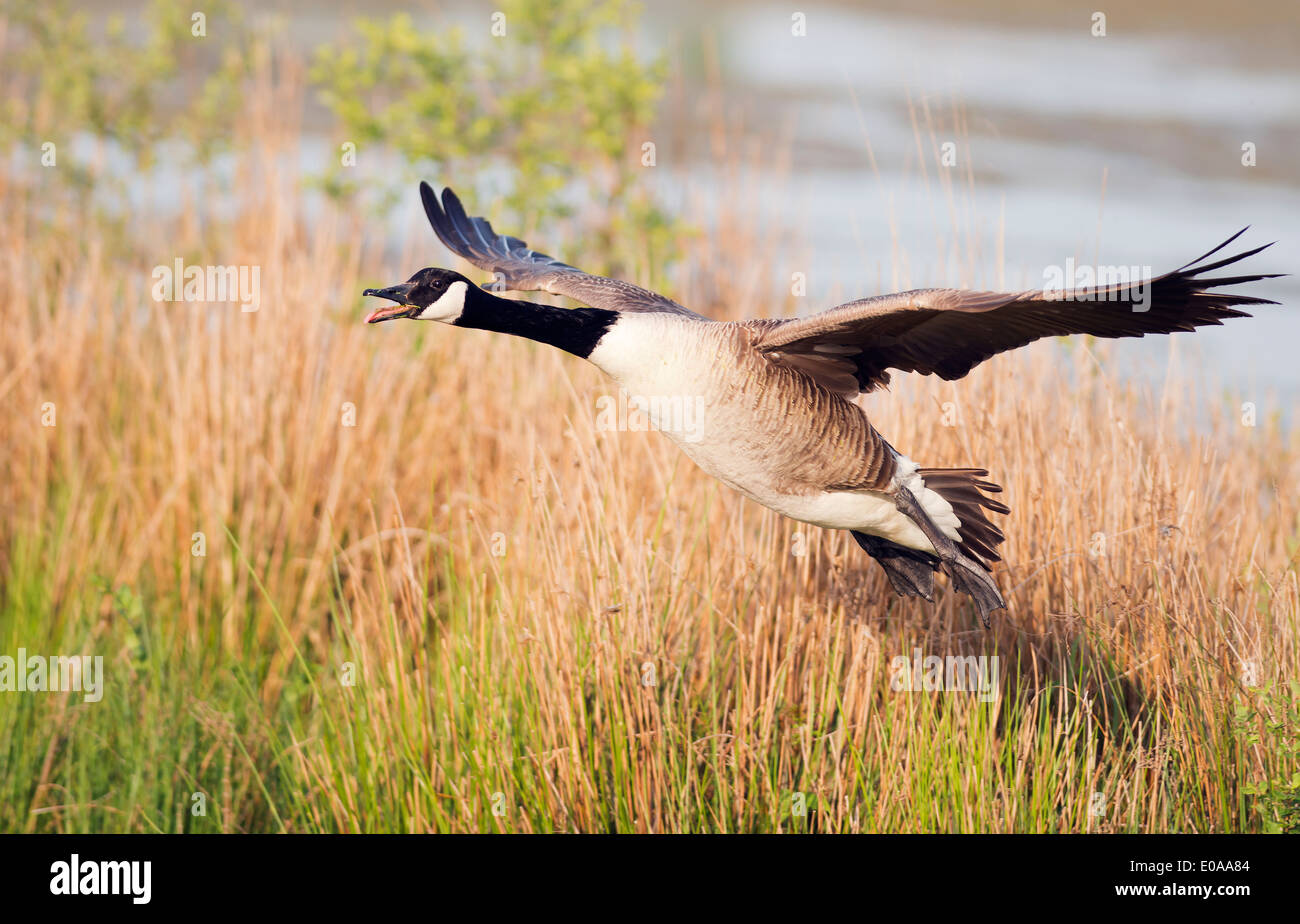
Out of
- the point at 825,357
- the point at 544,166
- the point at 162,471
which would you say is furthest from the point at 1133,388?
the point at 162,471

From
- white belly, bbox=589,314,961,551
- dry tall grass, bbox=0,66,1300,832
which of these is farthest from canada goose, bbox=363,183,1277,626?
dry tall grass, bbox=0,66,1300,832

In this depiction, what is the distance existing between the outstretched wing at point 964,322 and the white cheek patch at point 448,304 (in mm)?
893

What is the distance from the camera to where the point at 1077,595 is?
180 inches

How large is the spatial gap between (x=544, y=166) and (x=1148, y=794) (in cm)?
544

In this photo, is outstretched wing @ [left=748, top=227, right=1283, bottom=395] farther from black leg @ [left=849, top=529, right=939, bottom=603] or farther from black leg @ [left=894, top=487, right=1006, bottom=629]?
black leg @ [left=849, top=529, right=939, bottom=603]

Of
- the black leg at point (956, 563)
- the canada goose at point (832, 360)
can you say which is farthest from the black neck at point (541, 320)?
the black leg at point (956, 563)

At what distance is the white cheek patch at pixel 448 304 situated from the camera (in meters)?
3.54

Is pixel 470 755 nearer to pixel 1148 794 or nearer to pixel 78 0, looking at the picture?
pixel 1148 794

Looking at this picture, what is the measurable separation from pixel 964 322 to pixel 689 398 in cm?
91

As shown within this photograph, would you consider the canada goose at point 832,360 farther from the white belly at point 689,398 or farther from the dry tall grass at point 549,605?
the dry tall grass at point 549,605

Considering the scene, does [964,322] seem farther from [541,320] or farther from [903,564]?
[541,320]

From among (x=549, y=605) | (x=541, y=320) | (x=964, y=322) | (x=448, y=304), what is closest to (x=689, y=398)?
(x=541, y=320)

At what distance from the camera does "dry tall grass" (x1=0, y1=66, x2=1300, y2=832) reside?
408cm

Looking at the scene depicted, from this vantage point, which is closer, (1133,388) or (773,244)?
(1133,388)
